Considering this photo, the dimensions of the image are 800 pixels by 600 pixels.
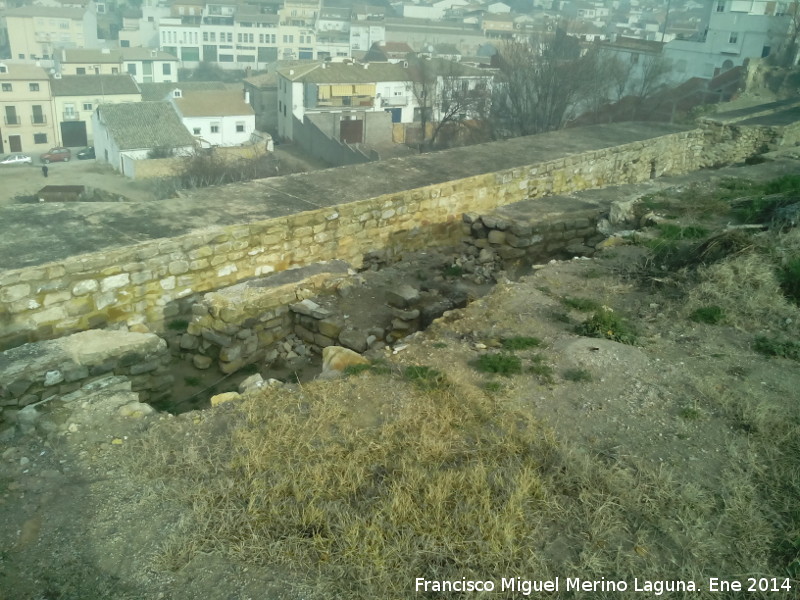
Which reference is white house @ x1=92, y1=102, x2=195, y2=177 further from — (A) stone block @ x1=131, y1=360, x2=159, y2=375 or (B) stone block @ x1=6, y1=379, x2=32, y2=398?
(B) stone block @ x1=6, y1=379, x2=32, y2=398

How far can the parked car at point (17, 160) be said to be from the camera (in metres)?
36.7

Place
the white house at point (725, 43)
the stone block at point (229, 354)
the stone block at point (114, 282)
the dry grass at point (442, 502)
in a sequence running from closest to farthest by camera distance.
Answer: the dry grass at point (442, 502) < the stone block at point (114, 282) < the stone block at point (229, 354) < the white house at point (725, 43)

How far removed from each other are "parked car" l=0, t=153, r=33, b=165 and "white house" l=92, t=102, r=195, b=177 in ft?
13.1

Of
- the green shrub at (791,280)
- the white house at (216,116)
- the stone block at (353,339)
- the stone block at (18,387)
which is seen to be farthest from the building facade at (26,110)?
the green shrub at (791,280)

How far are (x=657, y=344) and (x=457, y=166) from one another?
5133 mm

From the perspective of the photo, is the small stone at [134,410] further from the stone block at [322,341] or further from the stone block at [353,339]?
the stone block at [322,341]

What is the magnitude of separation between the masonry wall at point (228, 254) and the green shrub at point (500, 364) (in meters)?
3.11

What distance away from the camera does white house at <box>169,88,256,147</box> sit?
125 feet

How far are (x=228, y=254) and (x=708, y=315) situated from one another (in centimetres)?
472

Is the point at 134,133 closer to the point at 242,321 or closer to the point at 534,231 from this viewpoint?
the point at 534,231

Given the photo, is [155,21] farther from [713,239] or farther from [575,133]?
[713,239]

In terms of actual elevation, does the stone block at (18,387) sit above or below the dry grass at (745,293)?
below

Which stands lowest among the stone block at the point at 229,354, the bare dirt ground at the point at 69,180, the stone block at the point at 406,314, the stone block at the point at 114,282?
the bare dirt ground at the point at 69,180

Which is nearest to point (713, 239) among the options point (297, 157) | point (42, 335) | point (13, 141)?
point (42, 335)
